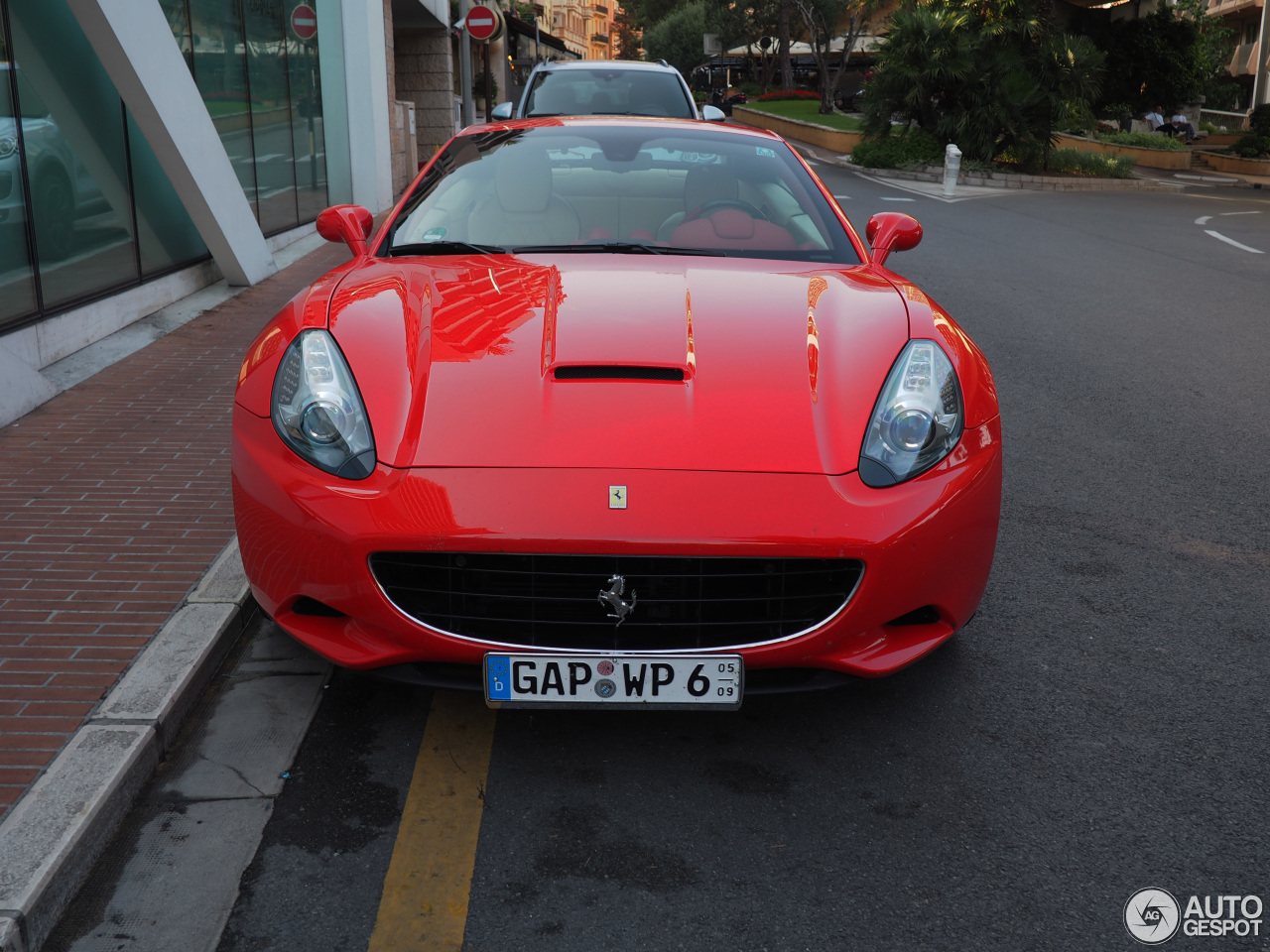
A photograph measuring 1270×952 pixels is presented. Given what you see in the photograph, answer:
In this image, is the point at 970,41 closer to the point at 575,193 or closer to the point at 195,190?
the point at 195,190

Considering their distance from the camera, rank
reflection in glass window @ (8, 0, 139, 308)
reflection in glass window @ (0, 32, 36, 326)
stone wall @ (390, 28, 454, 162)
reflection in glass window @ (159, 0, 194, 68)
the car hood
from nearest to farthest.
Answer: the car hood → reflection in glass window @ (0, 32, 36, 326) → reflection in glass window @ (8, 0, 139, 308) → reflection in glass window @ (159, 0, 194, 68) → stone wall @ (390, 28, 454, 162)

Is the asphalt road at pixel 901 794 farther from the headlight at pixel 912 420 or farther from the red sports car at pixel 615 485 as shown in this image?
the headlight at pixel 912 420

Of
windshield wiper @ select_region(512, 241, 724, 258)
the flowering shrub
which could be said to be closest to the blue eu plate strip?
windshield wiper @ select_region(512, 241, 724, 258)

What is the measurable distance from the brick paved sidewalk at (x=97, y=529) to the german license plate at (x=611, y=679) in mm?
1037

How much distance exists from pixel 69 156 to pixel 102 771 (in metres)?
5.61

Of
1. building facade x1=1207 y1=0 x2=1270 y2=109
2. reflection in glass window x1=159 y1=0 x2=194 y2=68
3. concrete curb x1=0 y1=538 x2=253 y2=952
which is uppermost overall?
building facade x1=1207 y1=0 x2=1270 y2=109

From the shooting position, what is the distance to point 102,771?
2445 mm

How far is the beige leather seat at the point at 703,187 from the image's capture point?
3.91 metres

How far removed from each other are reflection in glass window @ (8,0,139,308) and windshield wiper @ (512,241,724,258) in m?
4.11

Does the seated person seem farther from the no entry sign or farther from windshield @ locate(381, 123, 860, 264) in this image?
windshield @ locate(381, 123, 860, 264)

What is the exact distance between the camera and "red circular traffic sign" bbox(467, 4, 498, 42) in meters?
16.4

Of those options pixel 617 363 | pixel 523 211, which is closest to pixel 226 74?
pixel 523 211

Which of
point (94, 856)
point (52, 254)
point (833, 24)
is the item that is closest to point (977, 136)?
point (52, 254)

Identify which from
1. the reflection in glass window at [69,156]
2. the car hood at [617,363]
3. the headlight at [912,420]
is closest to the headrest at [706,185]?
the car hood at [617,363]
